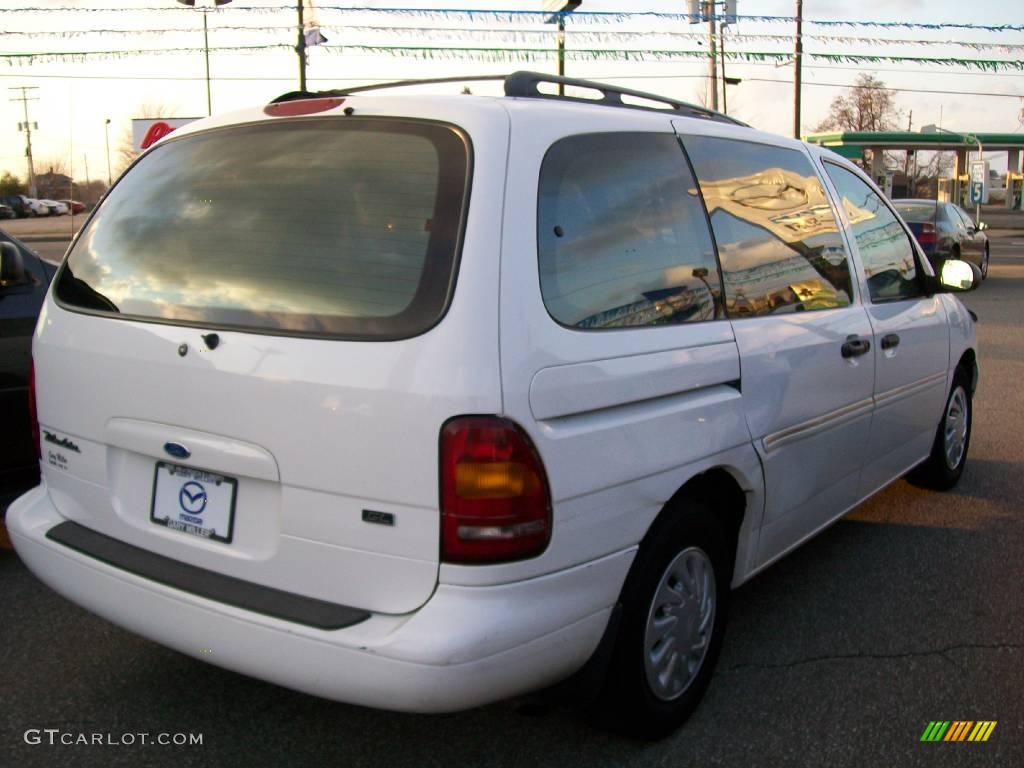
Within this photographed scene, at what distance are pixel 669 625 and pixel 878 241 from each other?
2.29 metres

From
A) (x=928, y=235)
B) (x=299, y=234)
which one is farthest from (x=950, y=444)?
(x=928, y=235)

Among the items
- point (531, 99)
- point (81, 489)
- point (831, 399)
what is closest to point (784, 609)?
point (831, 399)

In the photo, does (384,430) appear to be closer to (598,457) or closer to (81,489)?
(598,457)

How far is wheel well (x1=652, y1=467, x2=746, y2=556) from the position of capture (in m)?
2.96

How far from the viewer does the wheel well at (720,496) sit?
2.96 meters

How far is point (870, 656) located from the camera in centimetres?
357

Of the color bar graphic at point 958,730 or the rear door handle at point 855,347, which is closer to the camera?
the color bar graphic at point 958,730

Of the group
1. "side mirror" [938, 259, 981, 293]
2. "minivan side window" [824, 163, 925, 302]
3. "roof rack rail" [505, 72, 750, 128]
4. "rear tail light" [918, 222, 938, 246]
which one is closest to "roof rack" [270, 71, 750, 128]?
"roof rack rail" [505, 72, 750, 128]

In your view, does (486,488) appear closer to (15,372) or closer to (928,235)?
(15,372)

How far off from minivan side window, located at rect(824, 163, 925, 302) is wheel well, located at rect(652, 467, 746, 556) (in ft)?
4.58

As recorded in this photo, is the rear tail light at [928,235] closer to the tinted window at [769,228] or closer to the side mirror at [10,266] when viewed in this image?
the tinted window at [769,228]

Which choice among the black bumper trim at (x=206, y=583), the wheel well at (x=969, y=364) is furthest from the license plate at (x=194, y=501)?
the wheel well at (x=969, y=364)

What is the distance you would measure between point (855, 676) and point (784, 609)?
0.57 meters

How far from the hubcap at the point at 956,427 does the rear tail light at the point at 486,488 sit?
371 cm
